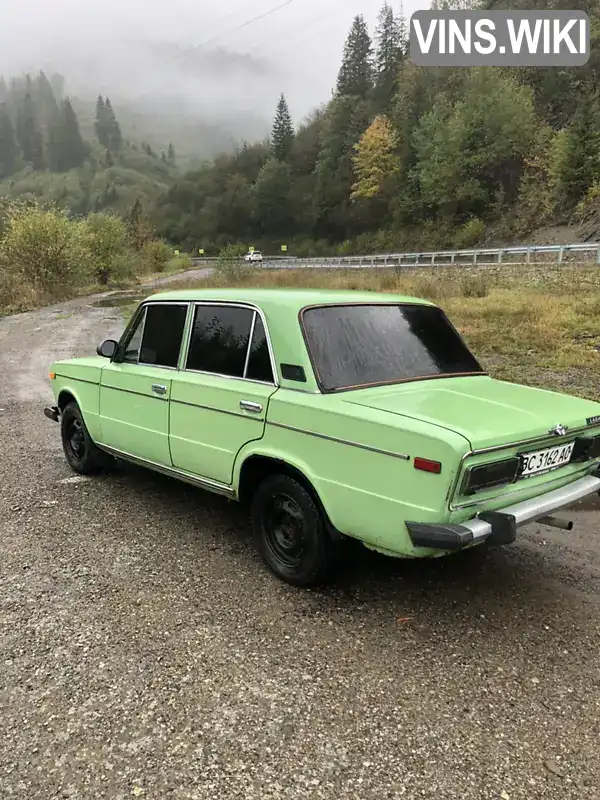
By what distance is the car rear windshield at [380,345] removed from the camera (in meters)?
3.52

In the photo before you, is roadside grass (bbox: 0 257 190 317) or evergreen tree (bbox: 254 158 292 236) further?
evergreen tree (bbox: 254 158 292 236)

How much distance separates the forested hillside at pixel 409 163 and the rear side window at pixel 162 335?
42.3 m

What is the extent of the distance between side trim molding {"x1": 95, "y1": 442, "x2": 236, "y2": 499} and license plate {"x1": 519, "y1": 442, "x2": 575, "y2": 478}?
176 centimetres

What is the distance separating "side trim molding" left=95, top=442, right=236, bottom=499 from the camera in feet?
12.8

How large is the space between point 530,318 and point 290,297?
1045 centimetres

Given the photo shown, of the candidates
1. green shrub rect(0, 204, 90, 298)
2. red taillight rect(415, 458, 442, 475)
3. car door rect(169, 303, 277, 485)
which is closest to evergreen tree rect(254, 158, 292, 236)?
green shrub rect(0, 204, 90, 298)

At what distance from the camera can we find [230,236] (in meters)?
107

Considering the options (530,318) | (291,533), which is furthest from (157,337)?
(530,318)

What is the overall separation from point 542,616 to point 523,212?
171 ft

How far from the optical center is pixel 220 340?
408cm

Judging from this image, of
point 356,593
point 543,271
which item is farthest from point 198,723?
point 543,271

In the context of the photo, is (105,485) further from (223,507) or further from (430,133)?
(430,133)

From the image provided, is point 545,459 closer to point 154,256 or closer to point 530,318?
point 530,318

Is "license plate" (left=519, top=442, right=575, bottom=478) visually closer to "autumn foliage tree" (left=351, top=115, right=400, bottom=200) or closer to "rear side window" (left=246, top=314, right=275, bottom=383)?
"rear side window" (left=246, top=314, right=275, bottom=383)
